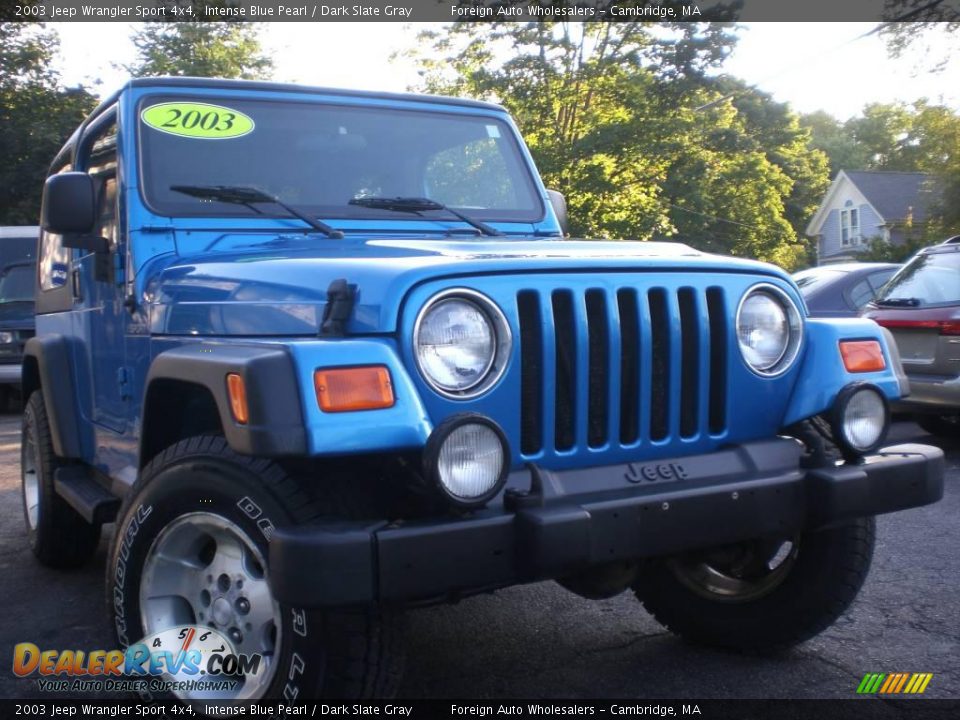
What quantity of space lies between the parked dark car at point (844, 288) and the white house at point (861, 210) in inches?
1220

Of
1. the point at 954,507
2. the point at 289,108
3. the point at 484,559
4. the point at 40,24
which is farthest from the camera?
the point at 40,24

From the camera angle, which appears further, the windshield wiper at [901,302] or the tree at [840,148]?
the tree at [840,148]

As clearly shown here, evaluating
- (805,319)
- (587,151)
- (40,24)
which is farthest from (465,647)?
(40,24)

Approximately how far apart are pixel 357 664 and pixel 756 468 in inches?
49.4

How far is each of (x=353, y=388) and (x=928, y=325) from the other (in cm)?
604

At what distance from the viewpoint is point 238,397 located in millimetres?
2408

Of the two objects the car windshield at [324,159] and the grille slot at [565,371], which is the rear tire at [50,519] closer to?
the car windshield at [324,159]

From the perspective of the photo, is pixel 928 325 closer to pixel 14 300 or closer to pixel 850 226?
pixel 14 300

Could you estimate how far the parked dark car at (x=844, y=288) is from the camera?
920 centimetres

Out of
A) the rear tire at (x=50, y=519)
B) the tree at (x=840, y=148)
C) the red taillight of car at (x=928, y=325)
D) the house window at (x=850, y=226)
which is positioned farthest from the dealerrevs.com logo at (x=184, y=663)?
the tree at (x=840, y=148)

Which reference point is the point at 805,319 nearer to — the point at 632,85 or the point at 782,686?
the point at 782,686

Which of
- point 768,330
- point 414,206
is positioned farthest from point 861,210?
point 768,330

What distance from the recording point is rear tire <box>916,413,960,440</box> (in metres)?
8.20

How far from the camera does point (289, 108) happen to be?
13.1 feet
